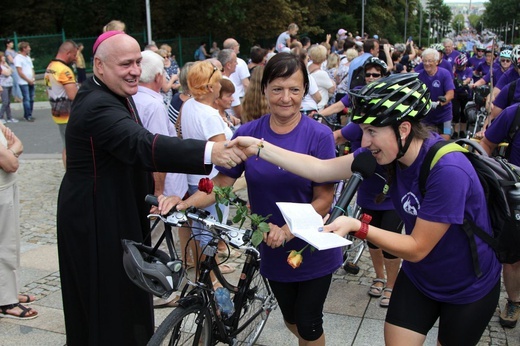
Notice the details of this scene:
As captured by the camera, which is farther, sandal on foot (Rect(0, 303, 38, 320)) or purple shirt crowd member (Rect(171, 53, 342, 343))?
sandal on foot (Rect(0, 303, 38, 320))

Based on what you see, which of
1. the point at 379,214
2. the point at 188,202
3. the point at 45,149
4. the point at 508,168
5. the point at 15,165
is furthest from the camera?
the point at 45,149

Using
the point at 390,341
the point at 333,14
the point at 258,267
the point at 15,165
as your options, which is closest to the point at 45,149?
the point at 15,165

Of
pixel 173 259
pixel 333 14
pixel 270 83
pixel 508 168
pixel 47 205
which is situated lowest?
pixel 47 205

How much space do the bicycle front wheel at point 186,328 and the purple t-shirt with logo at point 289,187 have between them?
0.49m

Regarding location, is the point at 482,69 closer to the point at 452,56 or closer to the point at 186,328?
the point at 452,56

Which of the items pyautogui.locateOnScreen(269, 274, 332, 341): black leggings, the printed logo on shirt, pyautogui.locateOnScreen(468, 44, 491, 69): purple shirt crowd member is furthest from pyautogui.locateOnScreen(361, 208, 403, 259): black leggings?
pyautogui.locateOnScreen(468, 44, 491, 69): purple shirt crowd member

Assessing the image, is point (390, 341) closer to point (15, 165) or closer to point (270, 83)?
point (270, 83)

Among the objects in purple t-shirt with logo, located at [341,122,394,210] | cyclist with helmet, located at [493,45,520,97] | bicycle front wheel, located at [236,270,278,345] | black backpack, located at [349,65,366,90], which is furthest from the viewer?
cyclist with helmet, located at [493,45,520,97]

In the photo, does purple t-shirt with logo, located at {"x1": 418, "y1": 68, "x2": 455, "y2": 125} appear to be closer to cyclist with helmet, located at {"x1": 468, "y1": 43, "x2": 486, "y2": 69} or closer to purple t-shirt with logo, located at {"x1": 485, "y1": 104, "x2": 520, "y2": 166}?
purple t-shirt with logo, located at {"x1": 485, "y1": 104, "x2": 520, "y2": 166}

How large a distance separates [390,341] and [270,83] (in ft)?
5.10

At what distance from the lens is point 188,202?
3.22 m

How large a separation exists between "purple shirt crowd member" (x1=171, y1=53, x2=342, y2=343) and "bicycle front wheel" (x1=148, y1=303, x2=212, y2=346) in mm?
487

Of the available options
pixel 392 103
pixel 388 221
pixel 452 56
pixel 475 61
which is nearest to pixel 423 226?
pixel 392 103

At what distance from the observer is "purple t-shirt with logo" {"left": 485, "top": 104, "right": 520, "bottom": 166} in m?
4.42
